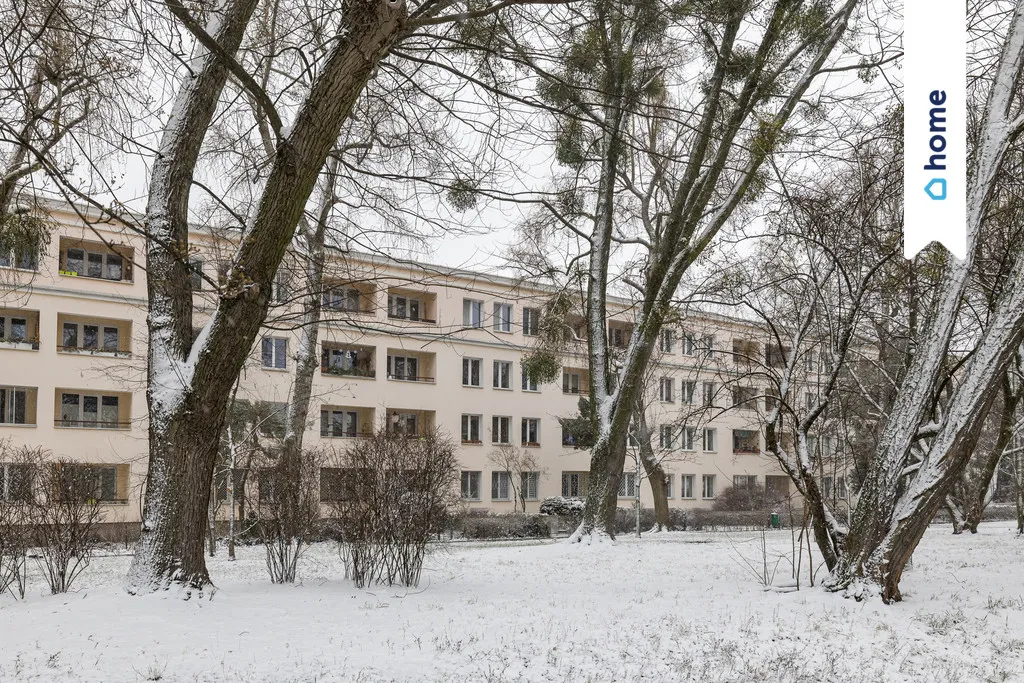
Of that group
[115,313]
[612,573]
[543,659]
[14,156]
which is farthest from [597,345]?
[115,313]

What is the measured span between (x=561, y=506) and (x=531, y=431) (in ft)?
20.1

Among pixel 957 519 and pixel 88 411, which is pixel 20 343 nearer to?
pixel 88 411

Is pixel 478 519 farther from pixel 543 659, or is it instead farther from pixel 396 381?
pixel 543 659

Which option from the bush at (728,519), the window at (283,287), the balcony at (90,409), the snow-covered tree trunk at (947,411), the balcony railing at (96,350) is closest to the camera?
the snow-covered tree trunk at (947,411)

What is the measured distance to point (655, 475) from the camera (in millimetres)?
34156

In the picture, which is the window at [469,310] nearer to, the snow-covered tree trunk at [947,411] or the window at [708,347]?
the window at [708,347]

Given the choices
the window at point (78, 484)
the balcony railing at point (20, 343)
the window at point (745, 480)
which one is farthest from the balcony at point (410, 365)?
the window at point (78, 484)

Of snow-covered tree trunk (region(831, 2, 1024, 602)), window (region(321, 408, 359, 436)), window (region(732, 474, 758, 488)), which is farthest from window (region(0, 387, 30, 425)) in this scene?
window (region(732, 474, 758, 488))

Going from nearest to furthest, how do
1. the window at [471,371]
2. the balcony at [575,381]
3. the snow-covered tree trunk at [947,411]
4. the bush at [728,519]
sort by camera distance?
the snow-covered tree trunk at [947,411], the bush at [728,519], the window at [471,371], the balcony at [575,381]

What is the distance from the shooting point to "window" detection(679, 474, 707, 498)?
4816 centimetres

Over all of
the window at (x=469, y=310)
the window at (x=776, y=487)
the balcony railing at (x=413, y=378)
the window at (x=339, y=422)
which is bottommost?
the window at (x=776, y=487)

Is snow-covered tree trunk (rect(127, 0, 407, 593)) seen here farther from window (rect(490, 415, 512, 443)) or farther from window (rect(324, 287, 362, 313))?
window (rect(490, 415, 512, 443))

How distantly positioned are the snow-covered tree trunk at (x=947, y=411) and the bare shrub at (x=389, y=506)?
4.75 m

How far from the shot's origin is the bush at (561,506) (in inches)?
1480
